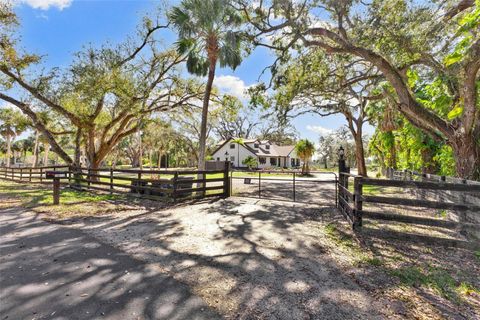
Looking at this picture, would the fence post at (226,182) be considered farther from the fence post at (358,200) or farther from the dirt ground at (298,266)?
the fence post at (358,200)

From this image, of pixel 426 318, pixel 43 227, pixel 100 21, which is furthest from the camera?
pixel 100 21

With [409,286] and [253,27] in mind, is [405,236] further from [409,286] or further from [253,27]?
[253,27]

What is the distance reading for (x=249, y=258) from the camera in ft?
13.3

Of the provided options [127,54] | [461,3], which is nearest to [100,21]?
[127,54]

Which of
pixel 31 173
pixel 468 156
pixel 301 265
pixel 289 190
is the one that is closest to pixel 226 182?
pixel 289 190

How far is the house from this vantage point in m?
43.6

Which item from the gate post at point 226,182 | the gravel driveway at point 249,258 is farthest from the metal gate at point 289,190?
the gravel driveway at point 249,258

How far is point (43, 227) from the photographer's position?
5699 mm

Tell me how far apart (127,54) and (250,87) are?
803 cm

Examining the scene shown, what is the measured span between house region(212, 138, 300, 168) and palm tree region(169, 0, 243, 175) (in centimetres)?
2975

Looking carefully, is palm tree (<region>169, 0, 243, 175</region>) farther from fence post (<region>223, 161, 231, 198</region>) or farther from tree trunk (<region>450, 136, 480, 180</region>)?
tree trunk (<region>450, 136, 480, 180</region>)

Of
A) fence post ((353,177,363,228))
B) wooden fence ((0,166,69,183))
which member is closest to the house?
wooden fence ((0,166,69,183))

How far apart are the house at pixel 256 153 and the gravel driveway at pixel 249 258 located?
3455 cm

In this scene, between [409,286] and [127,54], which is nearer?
[409,286]
